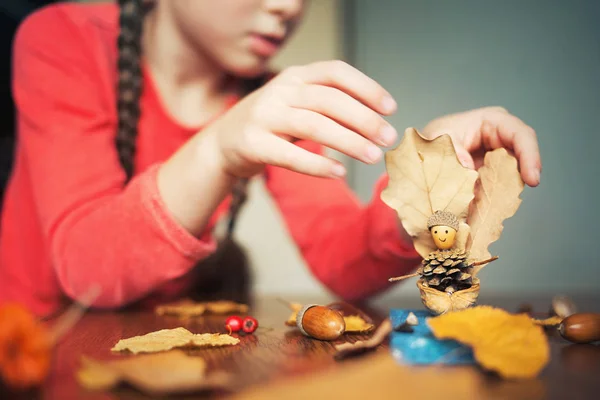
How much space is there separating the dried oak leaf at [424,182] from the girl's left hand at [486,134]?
1.2 inches

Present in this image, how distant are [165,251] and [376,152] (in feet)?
0.74

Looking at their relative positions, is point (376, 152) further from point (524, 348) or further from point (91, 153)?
point (91, 153)

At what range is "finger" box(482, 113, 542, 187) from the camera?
376mm

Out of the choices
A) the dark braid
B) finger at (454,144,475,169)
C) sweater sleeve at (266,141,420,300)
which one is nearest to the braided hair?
the dark braid

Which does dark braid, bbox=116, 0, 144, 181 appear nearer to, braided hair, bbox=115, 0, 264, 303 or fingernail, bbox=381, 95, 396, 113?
braided hair, bbox=115, 0, 264, 303

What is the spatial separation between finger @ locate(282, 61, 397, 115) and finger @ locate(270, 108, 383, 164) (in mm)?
28

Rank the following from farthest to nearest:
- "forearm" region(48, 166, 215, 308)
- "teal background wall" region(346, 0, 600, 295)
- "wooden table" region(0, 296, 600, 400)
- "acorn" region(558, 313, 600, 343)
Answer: "teal background wall" region(346, 0, 600, 295) < "forearm" region(48, 166, 215, 308) < "acorn" region(558, 313, 600, 343) < "wooden table" region(0, 296, 600, 400)

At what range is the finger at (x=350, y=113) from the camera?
37 centimetres

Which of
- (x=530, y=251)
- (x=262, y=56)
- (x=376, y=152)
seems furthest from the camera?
(x=530, y=251)

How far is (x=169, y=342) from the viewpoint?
315 millimetres

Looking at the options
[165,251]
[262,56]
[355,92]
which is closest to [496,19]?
[262,56]

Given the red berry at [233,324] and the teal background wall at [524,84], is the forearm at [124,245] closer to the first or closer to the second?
the red berry at [233,324]

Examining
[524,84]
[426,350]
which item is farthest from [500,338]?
[524,84]

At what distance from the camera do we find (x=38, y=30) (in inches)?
25.8
